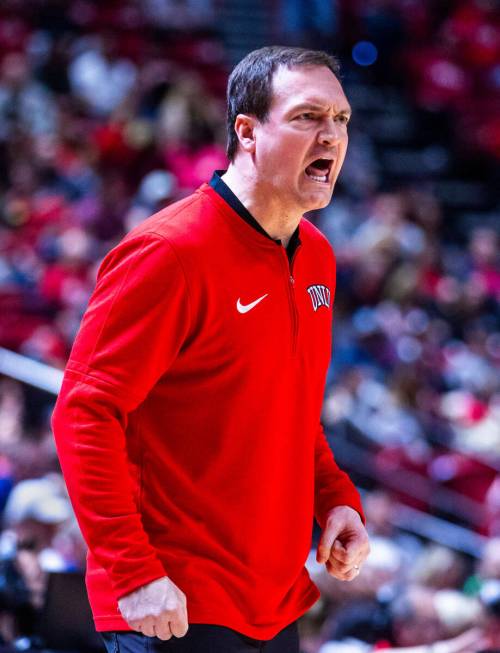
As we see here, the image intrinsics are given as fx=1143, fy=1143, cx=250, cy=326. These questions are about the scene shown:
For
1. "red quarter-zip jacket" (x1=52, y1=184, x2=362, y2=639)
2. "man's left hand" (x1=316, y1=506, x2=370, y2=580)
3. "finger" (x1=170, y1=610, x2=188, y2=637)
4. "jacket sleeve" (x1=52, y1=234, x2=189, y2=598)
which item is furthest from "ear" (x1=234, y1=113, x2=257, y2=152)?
"finger" (x1=170, y1=610, x2=188, y2=637)

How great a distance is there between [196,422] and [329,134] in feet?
1.82

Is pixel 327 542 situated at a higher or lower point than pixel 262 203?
lower

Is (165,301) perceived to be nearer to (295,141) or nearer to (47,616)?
(295,141)

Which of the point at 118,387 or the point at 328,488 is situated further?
the point at 328,488

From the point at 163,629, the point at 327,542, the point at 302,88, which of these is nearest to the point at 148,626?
the point at 163,629

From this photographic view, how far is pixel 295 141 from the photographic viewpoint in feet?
6.56

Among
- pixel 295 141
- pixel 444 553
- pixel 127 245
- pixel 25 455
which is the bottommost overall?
pixel 444 553

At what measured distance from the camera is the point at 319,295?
86.2 inches

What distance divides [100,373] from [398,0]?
954cm

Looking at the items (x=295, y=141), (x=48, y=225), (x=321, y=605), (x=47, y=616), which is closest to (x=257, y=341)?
(x=295, y=141)

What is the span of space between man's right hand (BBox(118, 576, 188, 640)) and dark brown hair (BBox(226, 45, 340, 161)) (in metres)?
0.82

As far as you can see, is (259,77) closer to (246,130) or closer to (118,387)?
(246,130)

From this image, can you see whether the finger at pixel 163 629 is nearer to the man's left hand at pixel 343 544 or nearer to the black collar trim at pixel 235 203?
the man's left hand at pixel 343 544

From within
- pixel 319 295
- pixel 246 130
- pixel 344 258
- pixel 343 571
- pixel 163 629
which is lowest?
pixel 344 258
